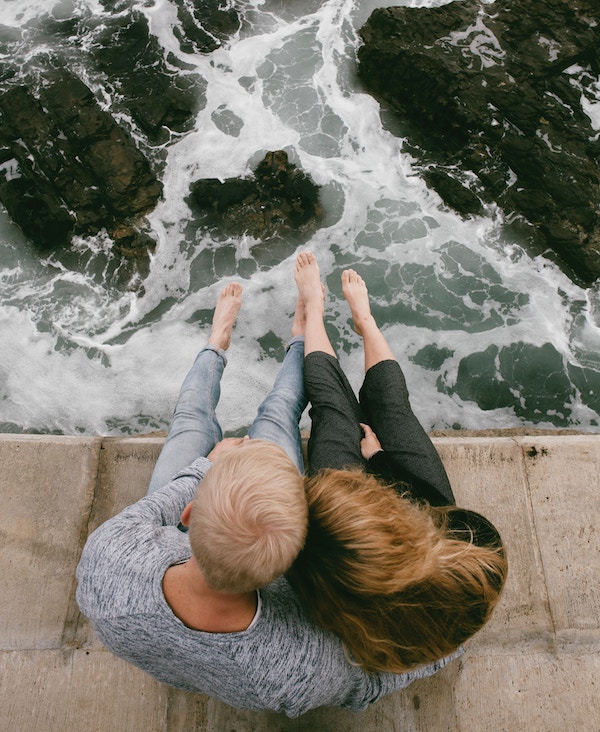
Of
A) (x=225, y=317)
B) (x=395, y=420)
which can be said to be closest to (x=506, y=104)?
(x=225, y=317)

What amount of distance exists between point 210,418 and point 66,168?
301 centimetres

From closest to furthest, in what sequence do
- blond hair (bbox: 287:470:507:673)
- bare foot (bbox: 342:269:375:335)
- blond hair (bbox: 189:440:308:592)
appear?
blond hair (bbox: 189:440:308:592)
blond hair (bbox: 287:470:507:673)
bare foot (bbox: 342:269:375:335)

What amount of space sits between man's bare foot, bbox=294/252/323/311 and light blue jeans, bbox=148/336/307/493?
15.4 inches

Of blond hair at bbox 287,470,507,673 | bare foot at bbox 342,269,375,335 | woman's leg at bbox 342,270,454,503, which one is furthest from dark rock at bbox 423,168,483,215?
blond hair at bbox 287,470,507,673

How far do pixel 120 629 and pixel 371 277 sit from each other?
11.7 ft

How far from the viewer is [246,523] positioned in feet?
4.09

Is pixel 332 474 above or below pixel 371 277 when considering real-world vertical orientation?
above

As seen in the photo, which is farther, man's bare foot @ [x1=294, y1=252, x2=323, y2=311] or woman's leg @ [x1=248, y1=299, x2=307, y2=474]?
man's bare foot @ [x1=294, y1=252, x2=323, y2=311]

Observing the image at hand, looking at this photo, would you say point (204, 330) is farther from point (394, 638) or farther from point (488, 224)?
point (394, 638)

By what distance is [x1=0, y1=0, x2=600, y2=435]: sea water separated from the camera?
4000 mm

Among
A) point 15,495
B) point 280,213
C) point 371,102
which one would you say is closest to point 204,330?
point 280,213

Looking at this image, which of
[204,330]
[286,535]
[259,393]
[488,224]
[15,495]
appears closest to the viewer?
[286,535]

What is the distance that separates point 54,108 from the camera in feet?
14.7

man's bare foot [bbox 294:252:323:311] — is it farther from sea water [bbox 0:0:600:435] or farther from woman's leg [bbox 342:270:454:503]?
sea water [bbox 0:0:600:435]
